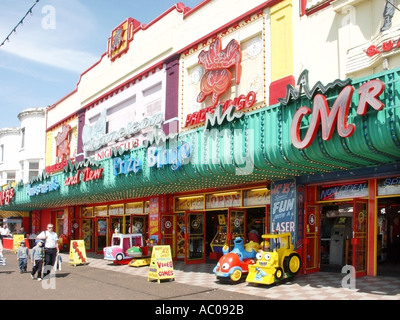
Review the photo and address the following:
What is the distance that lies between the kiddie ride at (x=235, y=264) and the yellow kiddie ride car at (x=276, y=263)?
48 centimetres

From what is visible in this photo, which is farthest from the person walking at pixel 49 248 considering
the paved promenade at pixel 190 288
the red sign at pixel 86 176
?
the red sign at pixel 86 176

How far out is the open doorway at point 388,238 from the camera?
1327 cm

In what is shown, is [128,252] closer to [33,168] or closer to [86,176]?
[86,176]

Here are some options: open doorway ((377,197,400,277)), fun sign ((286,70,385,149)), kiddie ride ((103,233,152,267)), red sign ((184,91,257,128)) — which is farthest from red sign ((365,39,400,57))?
kiddie ride ((103,233,152,267))

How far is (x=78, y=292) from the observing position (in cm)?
1114

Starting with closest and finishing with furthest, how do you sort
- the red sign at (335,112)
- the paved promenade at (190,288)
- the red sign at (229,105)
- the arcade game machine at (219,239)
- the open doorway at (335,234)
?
the red sign at (335,112) → the paved promenade at (190,288) → the open doorway at (335,234) → the red sign at (229,105) → the arcade game machine at (219,239)

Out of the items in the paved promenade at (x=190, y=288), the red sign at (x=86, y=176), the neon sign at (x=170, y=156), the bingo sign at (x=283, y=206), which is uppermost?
the neon sign at (x=170, y=156)

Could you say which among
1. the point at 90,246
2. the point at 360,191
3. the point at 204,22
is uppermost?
the point at 204,22

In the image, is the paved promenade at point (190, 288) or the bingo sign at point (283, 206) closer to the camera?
the paved promenade at point (190, 288)

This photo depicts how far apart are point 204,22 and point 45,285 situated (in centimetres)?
1134

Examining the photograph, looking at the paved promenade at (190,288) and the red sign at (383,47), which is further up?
the red sign at (383,47)

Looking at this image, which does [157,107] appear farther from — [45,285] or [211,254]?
[45,285]

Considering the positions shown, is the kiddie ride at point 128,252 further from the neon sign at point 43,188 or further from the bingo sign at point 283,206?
the bingo sign at point 283,206
